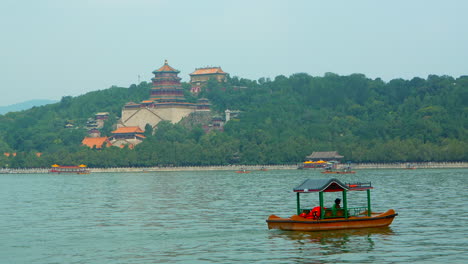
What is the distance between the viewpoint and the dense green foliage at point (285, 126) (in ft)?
424

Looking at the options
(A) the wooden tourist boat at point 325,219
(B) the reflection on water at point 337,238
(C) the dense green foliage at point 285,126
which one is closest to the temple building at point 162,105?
(C) the dense green foliage at point 285,126

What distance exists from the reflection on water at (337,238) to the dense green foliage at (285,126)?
88090 millimetres

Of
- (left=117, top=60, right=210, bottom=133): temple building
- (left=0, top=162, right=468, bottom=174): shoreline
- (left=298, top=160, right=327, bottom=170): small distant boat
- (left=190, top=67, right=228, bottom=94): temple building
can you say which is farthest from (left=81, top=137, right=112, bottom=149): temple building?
(left=298, top=160, right=327, bottom=170): small distant boat

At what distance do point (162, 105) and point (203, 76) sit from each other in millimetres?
28448

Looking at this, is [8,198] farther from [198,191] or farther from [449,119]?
[449,119]

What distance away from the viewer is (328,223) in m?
31.8

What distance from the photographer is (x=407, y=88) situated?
167 metres

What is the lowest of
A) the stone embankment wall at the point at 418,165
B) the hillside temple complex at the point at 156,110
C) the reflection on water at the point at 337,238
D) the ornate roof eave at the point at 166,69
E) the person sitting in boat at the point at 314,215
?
the reflection on water at the point at 337,238

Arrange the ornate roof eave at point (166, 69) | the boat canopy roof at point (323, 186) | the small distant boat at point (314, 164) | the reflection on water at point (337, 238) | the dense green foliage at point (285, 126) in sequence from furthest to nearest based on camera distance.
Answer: the ornate roof eave at point (166, 69), the dense green foliage at point (285, 126), the small distant boat at point (314, 164), the boat canopy roof at point (323, 186), the reflection on water at point (337, 238)

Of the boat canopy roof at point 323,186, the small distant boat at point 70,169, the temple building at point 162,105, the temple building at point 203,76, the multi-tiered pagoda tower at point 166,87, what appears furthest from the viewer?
the temple building at point 203,76

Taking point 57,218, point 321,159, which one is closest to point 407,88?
point 321,159

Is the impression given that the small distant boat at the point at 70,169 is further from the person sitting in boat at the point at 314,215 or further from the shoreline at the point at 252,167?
the person sitting in boat at the point at 314,215

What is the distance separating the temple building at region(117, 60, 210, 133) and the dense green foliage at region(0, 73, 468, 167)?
6.10m

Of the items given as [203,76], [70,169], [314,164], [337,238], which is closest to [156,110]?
[203,76]
